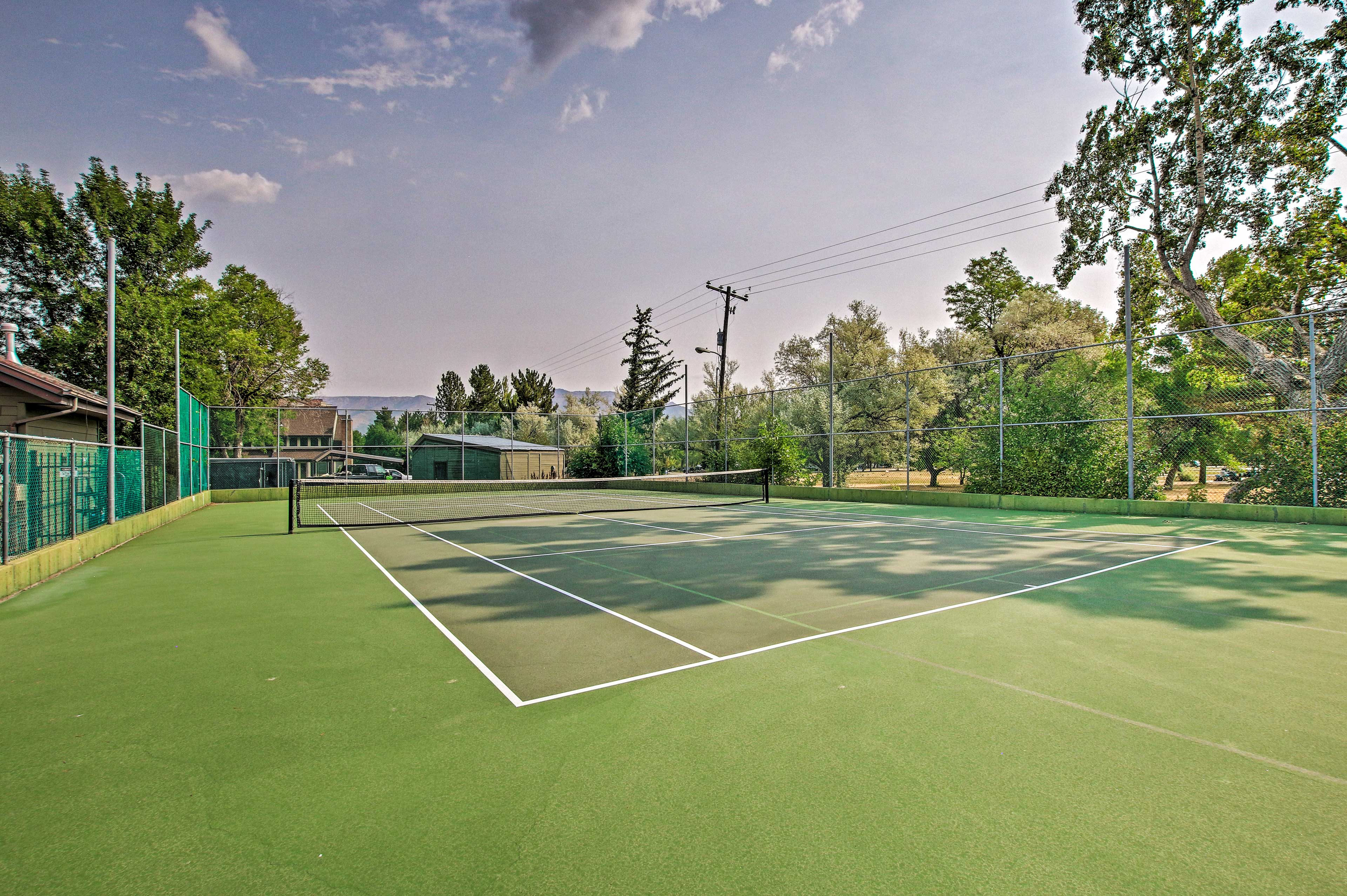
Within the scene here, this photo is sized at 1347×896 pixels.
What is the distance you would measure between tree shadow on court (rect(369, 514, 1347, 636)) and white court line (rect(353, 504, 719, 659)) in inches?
3.4

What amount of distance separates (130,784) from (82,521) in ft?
30.0

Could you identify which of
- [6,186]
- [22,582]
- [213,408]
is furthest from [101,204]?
[22,582]

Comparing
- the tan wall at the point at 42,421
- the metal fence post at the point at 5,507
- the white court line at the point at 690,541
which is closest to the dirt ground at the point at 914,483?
the white court line at the point at 690,541

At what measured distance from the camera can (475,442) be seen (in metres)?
27.3

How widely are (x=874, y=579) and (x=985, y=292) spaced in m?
38.5

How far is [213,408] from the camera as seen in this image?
23.3 m

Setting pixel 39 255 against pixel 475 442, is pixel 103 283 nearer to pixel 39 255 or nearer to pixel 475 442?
pixel 39 255

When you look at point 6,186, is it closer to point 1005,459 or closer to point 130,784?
point 130,784

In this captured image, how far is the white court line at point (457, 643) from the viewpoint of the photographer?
3598 mm

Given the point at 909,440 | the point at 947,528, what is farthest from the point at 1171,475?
the point at 947,528

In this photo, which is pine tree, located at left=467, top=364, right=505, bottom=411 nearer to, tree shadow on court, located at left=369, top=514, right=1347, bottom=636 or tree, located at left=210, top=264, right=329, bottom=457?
tree, located at left=210, top=264, right=329, bottom=457

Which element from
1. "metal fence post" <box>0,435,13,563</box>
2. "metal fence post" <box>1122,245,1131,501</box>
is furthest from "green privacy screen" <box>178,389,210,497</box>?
"metal fence post" <box>1122,245,1131,501</box>

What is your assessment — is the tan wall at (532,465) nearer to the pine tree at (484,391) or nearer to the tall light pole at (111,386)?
the tall light pole at (111,386)

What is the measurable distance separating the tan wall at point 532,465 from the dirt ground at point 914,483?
14.6 meters
